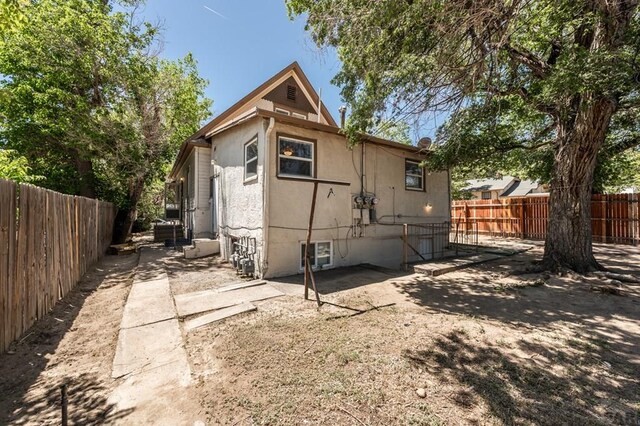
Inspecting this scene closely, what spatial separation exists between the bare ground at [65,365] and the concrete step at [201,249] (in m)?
4.03

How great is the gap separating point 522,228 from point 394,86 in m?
14.5

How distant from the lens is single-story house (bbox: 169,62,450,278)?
6750mm

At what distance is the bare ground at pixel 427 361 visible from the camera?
2289 millimetres

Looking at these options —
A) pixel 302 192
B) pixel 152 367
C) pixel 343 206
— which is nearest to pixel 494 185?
pixel 343 206

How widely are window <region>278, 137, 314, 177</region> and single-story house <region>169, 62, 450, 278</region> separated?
0.09 ft

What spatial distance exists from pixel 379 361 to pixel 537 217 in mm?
16606

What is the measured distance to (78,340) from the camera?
3680mm

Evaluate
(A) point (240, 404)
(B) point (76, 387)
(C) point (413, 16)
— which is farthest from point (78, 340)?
(C) point (413, 16)

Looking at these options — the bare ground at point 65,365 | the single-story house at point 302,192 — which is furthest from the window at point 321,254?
the bare ground at point 65,365

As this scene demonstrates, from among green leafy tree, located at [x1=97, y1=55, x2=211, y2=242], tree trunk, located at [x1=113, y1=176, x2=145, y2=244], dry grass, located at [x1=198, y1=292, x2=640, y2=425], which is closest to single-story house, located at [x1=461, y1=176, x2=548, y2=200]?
green leafy tree, located at [x1=97, y1=55, x2=211, y2=242]

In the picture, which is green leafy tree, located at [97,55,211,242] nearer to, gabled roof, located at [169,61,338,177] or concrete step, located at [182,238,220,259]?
gabled roof, located at [169,61,338,177]

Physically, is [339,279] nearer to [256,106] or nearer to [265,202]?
[265,202]

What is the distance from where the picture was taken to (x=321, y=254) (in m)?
7.72

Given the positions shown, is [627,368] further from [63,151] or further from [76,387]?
[63,151]
